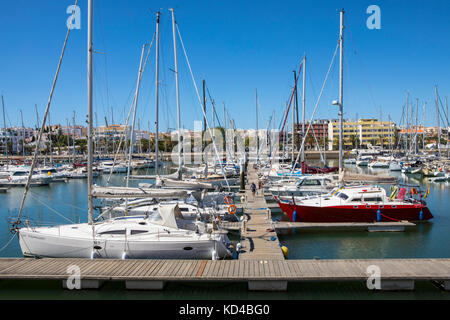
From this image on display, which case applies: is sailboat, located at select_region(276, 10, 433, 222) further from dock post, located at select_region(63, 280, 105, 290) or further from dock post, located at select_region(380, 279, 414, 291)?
dock post, located at select_region(63, 280, 105, 290)

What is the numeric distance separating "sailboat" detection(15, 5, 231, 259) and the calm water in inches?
63.5

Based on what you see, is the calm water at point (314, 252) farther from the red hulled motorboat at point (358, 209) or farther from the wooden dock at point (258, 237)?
the wooden dock at point (258, 237)

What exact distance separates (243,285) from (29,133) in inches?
8377

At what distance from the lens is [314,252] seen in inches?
784

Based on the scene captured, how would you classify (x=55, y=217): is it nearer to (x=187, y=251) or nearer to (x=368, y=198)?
(x=187, y=251)

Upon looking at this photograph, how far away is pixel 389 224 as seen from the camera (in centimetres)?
2314

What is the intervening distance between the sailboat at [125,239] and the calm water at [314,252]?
1.61m

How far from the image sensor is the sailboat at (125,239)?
16.1 meters

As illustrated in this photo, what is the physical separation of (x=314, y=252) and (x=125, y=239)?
9756mm

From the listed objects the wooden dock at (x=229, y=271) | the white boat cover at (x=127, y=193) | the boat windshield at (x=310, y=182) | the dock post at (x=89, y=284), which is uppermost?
the white boat cover at (x=127, y=193)

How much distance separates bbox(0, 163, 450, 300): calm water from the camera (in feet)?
46.2

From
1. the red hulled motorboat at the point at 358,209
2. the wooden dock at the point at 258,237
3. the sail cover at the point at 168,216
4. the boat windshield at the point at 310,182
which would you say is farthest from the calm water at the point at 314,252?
the boat windshield at the point at 310,182

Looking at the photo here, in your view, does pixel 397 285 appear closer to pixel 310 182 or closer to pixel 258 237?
pixel 258 237

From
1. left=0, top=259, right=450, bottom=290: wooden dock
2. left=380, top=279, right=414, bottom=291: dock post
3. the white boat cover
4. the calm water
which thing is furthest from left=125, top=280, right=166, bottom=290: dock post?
left=380, top=279, right=414, bottom=291: dock post
